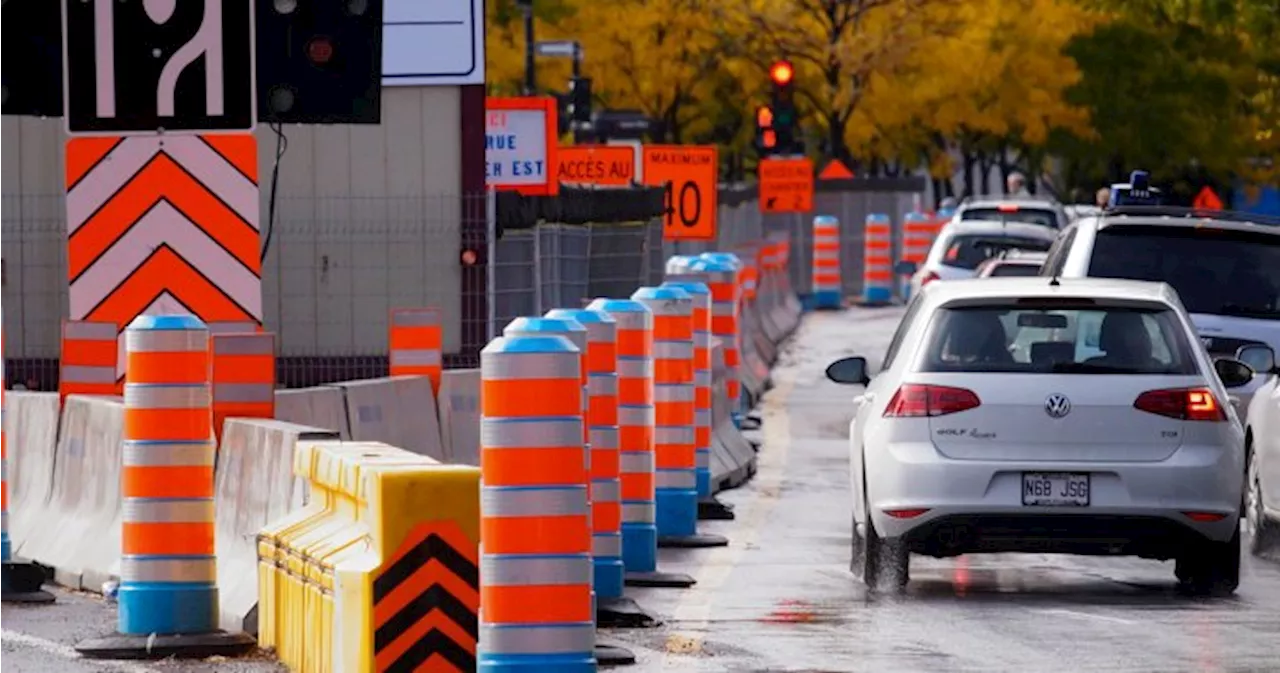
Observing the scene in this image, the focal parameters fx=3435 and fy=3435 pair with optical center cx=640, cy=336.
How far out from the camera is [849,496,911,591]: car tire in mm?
15406

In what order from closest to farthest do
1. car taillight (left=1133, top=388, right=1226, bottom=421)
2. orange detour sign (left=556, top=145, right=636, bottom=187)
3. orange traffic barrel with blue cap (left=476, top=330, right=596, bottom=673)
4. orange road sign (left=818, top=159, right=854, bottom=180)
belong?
1. orange traffic barrel with blue cap (left=476, top=330, right=596, bottom=673)
2. car taillight (left=1133, top=388, right=1226, bottom=421)
3. orange detour sign (left=556, top=145, right=636, bottom=187)
4. orange road sign (left=818, top=159, right=854, bottom=180)

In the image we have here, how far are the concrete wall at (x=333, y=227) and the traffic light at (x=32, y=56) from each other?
1305 centimetres

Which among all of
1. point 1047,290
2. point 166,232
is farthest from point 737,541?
point 166,232

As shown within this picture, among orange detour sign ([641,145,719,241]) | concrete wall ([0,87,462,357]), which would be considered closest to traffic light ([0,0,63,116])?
concrete wall ([0,87,462,357])

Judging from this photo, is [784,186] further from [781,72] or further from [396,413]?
[396,413]

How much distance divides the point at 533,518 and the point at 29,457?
7.90 m

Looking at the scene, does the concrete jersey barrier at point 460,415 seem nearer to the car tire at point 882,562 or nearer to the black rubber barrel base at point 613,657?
the car tire at point 882,562

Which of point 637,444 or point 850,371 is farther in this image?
point 850,371

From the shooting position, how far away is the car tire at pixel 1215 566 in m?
15.2

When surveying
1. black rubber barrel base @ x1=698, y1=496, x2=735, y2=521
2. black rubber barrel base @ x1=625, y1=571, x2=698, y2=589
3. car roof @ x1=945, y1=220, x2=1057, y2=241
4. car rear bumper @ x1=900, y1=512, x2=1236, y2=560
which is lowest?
black rubber barrel base @ x1=698, y1=496, x2=735, y2=521

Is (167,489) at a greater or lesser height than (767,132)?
lesser

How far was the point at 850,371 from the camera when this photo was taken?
16844mm

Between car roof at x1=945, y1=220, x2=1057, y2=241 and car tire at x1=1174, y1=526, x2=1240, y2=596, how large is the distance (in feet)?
69.3

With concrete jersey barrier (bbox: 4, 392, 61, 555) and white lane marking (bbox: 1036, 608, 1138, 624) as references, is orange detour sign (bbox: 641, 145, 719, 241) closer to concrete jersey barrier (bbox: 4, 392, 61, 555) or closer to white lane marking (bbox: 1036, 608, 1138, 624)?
concrete jersey barrier (bbox: 4, 392, 61, 555)
